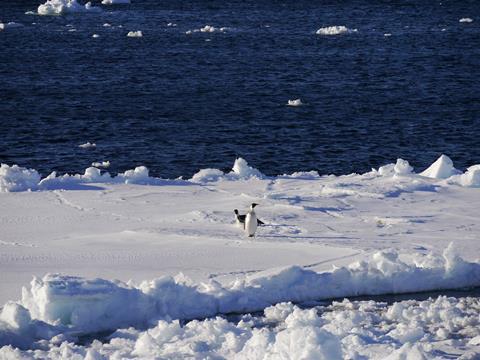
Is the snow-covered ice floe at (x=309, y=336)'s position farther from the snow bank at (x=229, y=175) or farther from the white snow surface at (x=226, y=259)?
the snow bank at (x=229, y=175)

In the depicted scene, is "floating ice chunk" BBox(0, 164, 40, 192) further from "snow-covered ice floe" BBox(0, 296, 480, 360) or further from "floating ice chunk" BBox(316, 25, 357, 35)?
"floating ice chunk" BBox(316, 25, 357, 35)

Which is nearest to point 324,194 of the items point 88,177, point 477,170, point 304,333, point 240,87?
point 477,170

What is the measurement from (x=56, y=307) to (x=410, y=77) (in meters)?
37.6

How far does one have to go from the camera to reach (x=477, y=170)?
23.4 m

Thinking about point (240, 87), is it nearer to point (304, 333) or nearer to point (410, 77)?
point (410, 77)

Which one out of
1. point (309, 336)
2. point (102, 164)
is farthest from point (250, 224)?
point (102, 164)

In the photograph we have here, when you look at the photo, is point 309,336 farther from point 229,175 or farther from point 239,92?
point 239,92

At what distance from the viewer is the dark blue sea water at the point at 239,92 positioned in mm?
34875

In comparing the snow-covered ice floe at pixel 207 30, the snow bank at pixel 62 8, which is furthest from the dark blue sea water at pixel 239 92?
the snow bank at pixel 62 8

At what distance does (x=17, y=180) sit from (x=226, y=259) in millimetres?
7308

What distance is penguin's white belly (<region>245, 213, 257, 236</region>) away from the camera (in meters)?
19.0

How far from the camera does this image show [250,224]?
1909 centimetres

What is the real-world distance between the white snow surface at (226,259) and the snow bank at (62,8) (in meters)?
56.9

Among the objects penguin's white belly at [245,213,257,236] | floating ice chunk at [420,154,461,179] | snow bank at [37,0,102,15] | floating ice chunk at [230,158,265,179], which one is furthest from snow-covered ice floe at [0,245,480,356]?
snow bank at [37,0,102,15]
